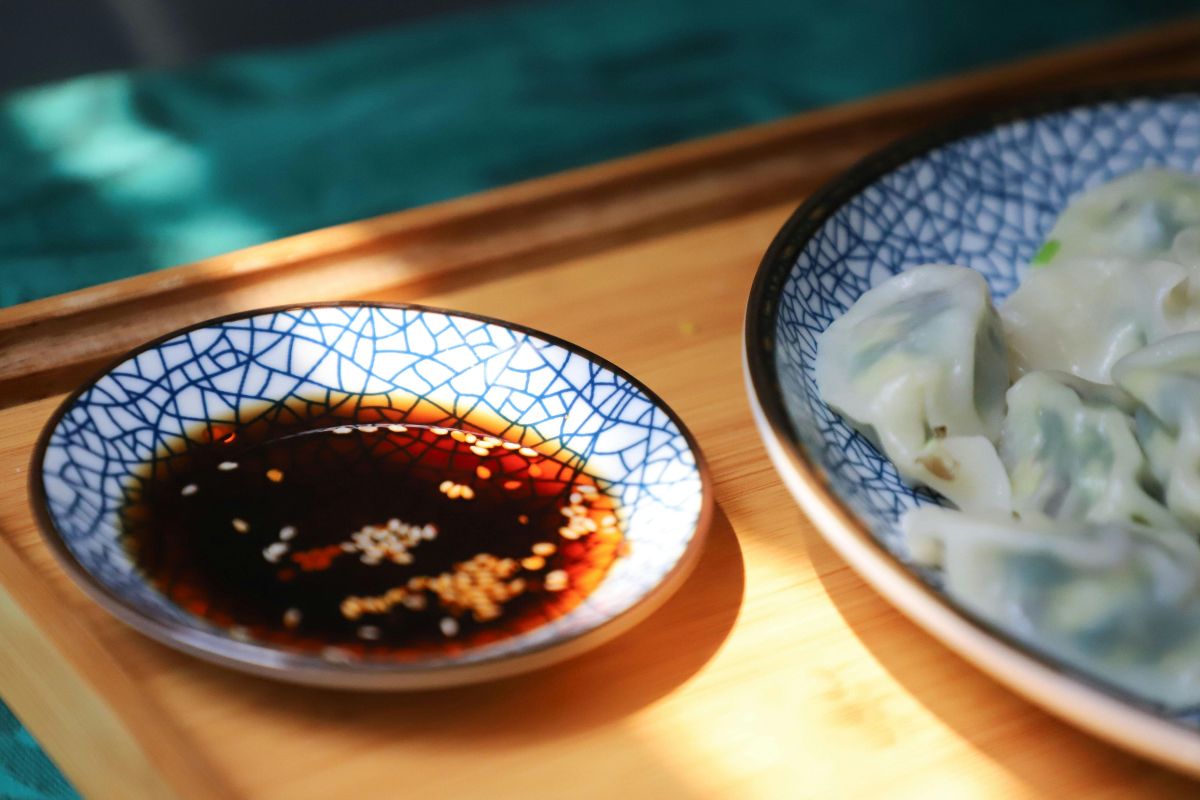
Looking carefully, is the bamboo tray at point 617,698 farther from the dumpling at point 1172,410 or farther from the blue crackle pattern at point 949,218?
the dumpling at point 1172,410

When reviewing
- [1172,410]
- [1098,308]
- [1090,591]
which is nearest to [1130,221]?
[1098,308]

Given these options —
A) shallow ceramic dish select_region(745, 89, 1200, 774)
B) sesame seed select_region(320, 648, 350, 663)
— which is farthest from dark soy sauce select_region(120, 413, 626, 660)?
shallow ceramic dish select_region(745, 89, 1200, 774)

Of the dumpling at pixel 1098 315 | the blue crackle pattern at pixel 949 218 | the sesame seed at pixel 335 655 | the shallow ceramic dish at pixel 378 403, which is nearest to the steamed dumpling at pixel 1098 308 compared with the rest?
the dumpling at pixel 1098 315

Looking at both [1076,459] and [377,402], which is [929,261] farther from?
[377,402]

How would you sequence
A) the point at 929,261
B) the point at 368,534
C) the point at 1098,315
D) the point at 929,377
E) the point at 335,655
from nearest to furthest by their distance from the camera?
the point at 335,655 < the point at 368,534 < the point at 929,377 < the point at 1098,315 < the point at 929,261

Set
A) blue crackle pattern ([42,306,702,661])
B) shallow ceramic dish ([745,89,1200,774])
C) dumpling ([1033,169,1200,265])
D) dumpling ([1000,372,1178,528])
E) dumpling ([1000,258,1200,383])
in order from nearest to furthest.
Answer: shallow ceramic dish ([745,89,1200,774]) → blue crackle pattern ([42,306,702,661]) → dumpling ([1000,372,1178,528]) → dumpling ([1000,258,1200,383]) → dumpling ([1033,169,1200,265])

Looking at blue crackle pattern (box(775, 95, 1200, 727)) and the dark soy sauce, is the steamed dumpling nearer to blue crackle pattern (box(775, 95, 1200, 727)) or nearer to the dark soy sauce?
blue crackle pattern (box(775, 95, 1200, 727))

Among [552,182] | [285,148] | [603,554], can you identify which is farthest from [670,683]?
[285,148]
